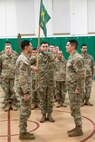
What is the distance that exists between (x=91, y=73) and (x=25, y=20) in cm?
747

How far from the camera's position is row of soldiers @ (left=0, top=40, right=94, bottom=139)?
18.6 ft

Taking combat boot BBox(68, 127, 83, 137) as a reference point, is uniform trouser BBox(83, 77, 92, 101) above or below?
above

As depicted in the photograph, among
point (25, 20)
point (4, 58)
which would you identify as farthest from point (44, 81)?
point (25, 20)

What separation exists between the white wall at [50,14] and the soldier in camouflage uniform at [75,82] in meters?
9.78

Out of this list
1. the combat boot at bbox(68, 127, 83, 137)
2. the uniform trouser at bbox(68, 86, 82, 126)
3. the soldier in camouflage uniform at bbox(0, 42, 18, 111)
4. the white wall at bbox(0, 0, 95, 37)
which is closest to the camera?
the uniform trouser at bbox(68, 86, 82, 126)

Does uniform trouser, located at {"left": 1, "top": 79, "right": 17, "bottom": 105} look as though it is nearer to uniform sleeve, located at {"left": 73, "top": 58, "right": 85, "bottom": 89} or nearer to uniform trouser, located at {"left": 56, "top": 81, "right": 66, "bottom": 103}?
uniform trouser, located at {"left": 56, "top": 81, "right": 66, "bottom": 103}

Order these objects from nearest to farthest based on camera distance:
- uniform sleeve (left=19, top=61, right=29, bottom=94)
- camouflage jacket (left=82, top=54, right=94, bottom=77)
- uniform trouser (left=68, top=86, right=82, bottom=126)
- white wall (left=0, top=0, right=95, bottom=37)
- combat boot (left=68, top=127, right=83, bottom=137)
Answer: uniform sleeve (left=19, top=61, right=29, bottom=94) → uniform trouser (left=68, top=86, right=82, bottom=126) → combat boot (left=68, top=127, right=83, bottom=137) → camouflage jacket (left=82, top=54, right=94, bottom=77) → white wall (left=0, top=0, right=95, bottom=37)

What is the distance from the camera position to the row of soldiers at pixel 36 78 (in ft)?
18.6

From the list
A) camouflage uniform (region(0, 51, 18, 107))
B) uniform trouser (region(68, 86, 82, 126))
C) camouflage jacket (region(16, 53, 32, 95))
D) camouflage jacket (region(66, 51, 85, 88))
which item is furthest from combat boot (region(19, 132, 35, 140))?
camouflage uniform (region(0, 51, 18, 107))

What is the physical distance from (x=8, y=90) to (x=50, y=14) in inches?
310

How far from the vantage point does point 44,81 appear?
7051 mm

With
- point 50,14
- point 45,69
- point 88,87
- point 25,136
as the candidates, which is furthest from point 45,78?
point 50,14

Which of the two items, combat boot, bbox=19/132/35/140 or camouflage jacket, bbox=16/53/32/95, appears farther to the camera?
combat boot, bbox=19/132/35/140

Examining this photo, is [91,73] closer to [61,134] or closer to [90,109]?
[90,109]
